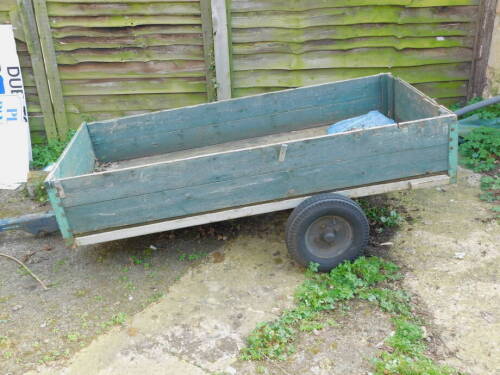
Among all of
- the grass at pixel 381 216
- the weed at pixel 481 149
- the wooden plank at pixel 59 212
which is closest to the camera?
the wooden plank at pixel 59 212

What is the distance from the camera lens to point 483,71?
6293 mm

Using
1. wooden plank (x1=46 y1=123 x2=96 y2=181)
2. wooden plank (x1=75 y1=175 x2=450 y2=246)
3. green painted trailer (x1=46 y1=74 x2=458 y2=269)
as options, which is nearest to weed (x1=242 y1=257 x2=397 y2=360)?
green painted trailer (x1=46 y1=74 x2=458 y2=269)

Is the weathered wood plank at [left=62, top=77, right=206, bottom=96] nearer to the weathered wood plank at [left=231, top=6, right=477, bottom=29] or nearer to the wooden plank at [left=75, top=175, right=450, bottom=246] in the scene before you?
the weathered wood plank at [left=231, top=6, right=477, bottom=29]

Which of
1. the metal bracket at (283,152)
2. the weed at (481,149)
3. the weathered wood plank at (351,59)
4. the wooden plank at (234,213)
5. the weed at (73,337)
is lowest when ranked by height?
the weed at (73,337)

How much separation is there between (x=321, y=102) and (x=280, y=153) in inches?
63.4

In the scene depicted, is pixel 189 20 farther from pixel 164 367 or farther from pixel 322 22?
pixel 164 367

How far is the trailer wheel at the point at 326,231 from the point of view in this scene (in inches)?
146

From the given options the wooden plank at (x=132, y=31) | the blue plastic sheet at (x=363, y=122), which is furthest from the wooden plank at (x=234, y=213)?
the wooden plank at (x=132, y=31)

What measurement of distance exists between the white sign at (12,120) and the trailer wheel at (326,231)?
3.72m

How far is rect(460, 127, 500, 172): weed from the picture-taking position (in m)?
5.57

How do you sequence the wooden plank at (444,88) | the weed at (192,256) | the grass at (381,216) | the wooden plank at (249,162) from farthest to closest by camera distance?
the wooden plank at (444,88)
the grass at (381,216)
the weed at (192,256)
the wooden plank at (249,162)

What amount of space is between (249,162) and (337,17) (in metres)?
→ 3.17

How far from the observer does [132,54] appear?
20.1 feet

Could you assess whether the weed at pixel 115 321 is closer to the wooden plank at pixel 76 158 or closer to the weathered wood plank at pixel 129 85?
the wooden plank at pixel 76 158
